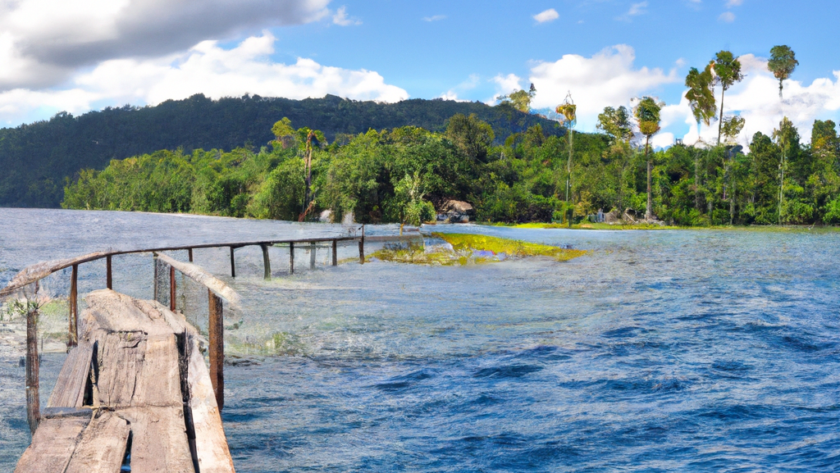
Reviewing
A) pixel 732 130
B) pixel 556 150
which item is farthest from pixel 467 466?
pixel 556 150

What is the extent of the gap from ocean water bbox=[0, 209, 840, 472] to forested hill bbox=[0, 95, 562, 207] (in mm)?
123824

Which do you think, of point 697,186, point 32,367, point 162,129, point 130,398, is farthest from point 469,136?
point 162,129

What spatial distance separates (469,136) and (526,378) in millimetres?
67049

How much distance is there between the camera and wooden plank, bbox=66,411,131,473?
9.83 ft

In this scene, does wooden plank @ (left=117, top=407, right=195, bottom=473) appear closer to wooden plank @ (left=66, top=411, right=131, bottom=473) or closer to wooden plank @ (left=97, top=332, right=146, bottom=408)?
wooden plank @ (left=66, top=411, right=131, bottom=473)

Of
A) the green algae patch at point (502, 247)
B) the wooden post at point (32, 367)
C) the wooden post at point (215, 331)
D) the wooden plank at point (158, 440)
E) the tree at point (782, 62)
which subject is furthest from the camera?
the tree at point (782, 62)

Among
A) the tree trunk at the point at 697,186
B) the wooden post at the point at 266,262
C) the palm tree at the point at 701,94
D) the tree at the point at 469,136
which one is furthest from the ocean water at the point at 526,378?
the tree at the point at 469,136

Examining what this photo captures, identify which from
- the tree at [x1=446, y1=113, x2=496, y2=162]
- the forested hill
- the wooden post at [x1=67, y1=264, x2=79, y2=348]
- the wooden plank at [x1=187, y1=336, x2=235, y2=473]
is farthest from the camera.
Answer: the forested hill

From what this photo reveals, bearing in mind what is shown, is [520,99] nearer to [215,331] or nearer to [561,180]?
[561,180]

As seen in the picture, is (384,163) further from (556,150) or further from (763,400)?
(763,400)

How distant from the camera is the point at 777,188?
5559 centimetres

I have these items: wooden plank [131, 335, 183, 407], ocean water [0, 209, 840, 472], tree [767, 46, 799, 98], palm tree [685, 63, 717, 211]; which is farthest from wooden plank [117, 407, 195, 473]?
tree [767, 46, 799, 98]

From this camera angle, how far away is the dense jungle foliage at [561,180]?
5600 centimetres

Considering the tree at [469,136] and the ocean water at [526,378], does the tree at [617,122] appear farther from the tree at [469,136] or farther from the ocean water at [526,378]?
the ocean water at [526,378]
